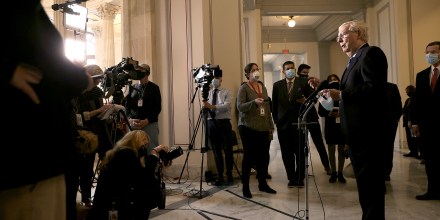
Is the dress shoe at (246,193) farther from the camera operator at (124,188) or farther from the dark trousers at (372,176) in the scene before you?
the dark trousers at (372,176)

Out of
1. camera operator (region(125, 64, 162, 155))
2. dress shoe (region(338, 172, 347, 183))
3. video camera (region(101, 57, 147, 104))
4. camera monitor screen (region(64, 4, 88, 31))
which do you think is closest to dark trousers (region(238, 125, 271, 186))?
camera operator (region(125, 64, 162, 155))

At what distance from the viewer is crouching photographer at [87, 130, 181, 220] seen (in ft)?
7.31

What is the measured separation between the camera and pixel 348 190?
13.1 feet

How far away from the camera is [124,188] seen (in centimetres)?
225

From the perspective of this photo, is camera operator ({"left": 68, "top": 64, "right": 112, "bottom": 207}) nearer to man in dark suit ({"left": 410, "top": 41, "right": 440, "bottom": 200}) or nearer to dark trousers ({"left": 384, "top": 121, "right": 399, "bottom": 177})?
dark trousers ({"left": 384, "top": 121, "right": 399, "bottom": 177})

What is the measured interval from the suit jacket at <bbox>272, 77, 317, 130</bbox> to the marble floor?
86cm

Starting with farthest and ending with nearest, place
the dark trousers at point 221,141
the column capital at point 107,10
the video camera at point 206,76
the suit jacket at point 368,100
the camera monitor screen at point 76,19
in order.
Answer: the column capital at point 107,10, the dark trousers at point 221,141, the video camera at point 206,76, the camera monitor screen at point 76,19, the suit jacket at point 368,100

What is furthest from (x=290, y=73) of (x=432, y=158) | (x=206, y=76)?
(x=432, y=158)

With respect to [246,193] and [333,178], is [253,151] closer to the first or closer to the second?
[246,193]

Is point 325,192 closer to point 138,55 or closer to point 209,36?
point 209,36

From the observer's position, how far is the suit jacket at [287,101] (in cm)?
429

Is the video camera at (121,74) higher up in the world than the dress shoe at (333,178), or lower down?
higher up

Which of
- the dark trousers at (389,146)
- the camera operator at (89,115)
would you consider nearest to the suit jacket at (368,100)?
the dark trousers at (389,146)

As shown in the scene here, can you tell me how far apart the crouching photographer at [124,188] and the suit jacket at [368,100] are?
1.41 meters
